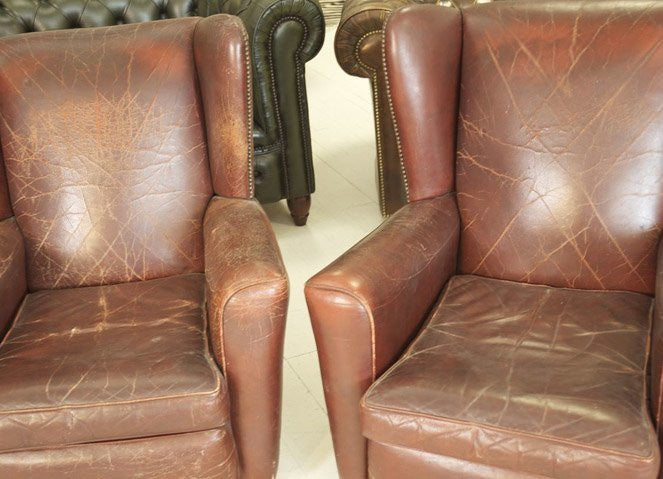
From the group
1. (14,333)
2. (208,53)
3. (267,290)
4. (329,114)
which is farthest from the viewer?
(329,114)

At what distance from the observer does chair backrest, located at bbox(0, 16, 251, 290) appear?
199 cm

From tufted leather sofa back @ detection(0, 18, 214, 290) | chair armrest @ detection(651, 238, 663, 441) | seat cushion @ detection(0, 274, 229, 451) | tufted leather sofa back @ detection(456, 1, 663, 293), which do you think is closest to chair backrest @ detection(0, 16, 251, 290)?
tufted leather sofa back @ detection(0, 18, 214, 290)

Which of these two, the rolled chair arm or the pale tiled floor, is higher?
the rolled chair arm

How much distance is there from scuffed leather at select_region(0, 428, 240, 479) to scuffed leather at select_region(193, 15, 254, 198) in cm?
60

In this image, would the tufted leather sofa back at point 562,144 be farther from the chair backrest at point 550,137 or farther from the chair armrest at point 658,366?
the chair armrest at point 658,366

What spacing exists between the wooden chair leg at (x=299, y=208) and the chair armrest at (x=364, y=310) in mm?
1231

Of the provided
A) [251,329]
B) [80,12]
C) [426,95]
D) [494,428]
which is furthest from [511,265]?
[80,12]

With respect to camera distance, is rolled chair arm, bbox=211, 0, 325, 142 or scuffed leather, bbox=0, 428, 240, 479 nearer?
scuffed leather, bbox=0, 428, 240, 479

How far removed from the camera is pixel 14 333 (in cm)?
180

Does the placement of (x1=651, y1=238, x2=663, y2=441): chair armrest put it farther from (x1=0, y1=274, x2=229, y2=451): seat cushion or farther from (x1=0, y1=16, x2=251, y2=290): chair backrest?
(x1=0, y1=16, x2=251, y2=290): chair backrest

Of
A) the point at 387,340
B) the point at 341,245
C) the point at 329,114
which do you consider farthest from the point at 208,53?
the point at 329,114

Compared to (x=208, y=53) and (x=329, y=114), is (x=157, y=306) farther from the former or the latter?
(x=329, y=114)

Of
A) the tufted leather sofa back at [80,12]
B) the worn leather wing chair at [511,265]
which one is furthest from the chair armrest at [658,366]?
the tufted leather sofa back at [80,12]

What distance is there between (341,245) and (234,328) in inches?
54.6
